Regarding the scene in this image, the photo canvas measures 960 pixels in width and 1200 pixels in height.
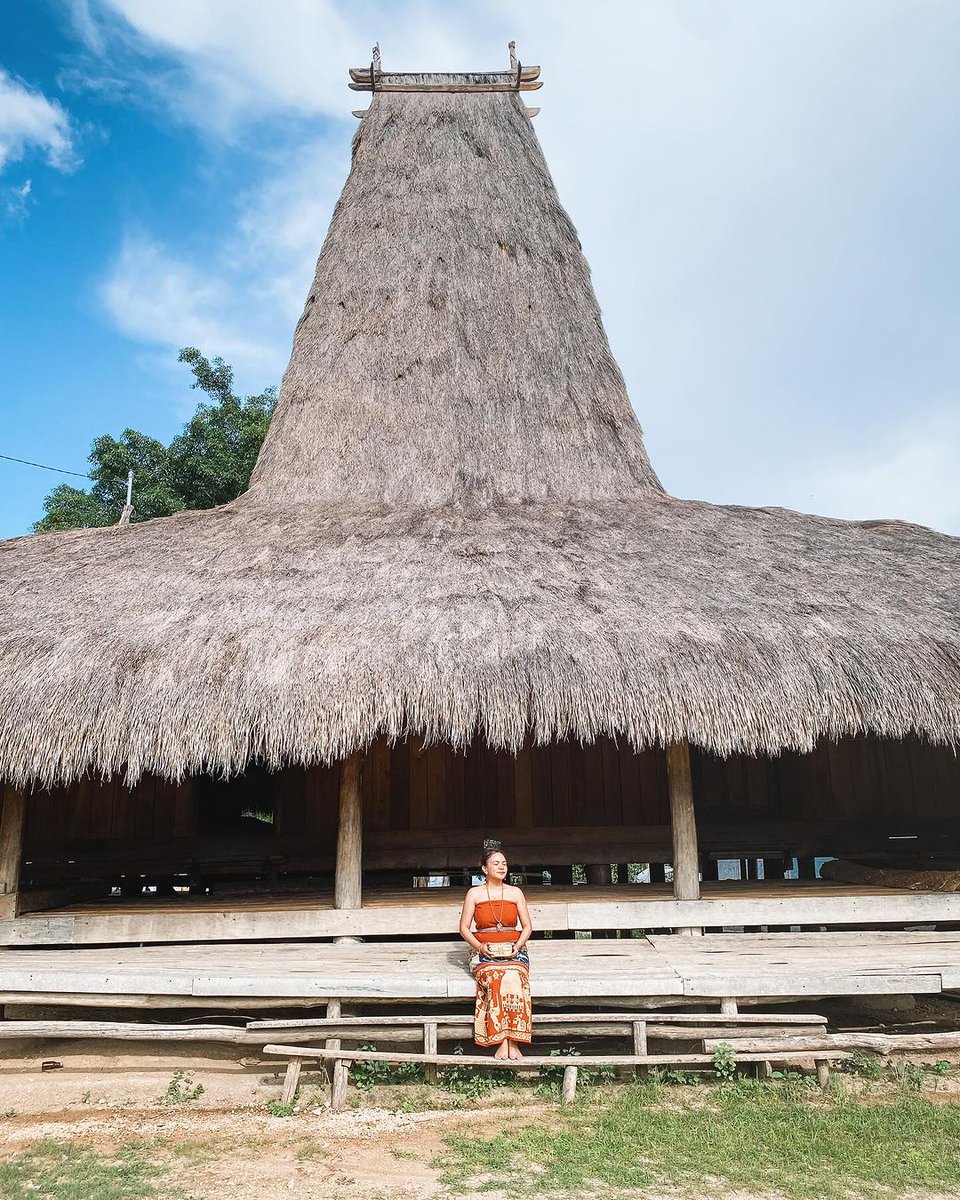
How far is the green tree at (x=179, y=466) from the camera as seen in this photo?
18.3m

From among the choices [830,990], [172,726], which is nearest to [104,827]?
[172,726]

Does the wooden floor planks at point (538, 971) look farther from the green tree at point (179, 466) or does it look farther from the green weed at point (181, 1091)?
the green tree at point (179, 466)

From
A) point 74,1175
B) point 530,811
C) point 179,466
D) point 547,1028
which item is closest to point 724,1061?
point 547,1028

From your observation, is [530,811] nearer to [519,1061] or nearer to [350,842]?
[350,842]

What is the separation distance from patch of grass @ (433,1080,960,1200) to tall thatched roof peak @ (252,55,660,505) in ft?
15.4

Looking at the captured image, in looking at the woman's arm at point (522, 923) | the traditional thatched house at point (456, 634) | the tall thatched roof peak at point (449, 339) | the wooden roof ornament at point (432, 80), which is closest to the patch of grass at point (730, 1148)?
the woman's arm at point (522, 923)

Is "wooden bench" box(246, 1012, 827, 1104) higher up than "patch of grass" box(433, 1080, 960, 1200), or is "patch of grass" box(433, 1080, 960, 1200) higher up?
"wooden bench" box(246, 1012, 827, 1104)

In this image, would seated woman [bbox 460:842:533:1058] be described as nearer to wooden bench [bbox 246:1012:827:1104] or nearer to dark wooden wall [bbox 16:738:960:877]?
wooden bench [bbox 246:1012:827:1104]

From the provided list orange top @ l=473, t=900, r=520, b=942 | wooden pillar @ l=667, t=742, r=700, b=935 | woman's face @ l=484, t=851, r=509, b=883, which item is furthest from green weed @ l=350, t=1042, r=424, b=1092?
wooden pillar @ l=667, t=742, r=700, b=935

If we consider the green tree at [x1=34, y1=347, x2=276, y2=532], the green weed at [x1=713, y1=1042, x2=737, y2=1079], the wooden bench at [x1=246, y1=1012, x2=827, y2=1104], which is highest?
the green tree at [x1=34, y1=347, x2=276, y2=532]

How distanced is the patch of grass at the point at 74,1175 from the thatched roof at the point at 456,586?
5.78 feet

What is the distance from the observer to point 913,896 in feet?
17.4

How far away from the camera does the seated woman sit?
13.7 feet

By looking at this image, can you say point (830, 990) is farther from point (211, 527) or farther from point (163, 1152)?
point (211, 527)
